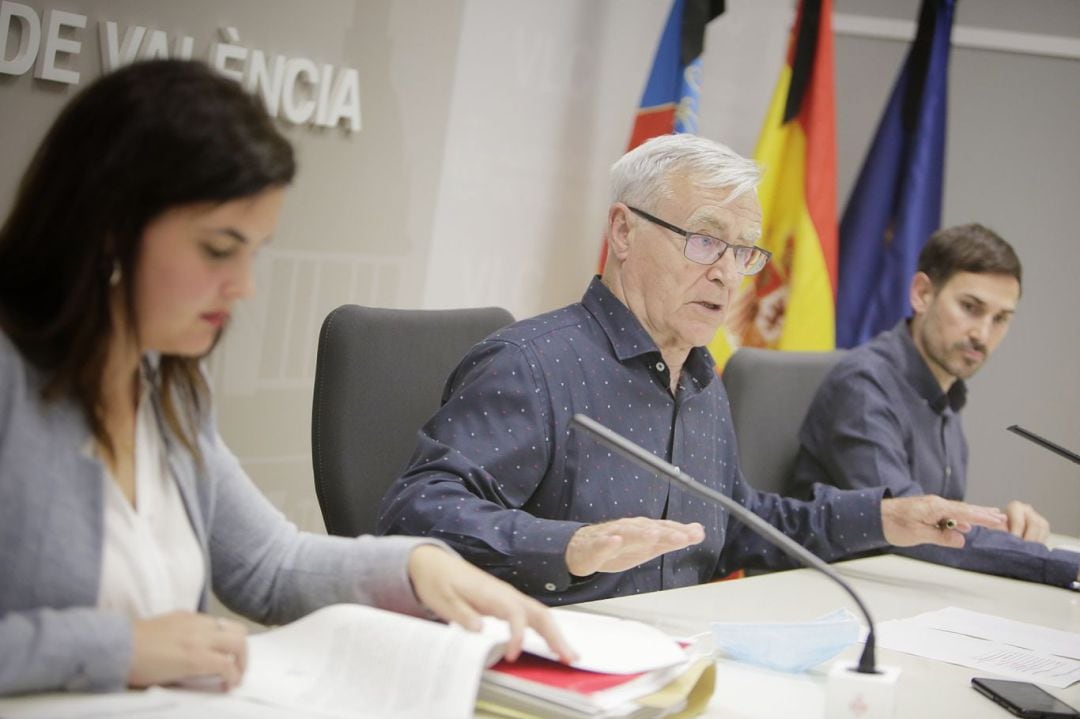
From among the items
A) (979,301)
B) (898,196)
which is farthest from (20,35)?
(898,196)

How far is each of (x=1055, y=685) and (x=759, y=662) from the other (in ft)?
1.45

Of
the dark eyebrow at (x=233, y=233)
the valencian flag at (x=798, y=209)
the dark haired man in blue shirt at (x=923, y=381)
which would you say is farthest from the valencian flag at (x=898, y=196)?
the dark eyebrow at (x=233, y=233)

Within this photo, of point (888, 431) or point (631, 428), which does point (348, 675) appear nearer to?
point (631, 428)

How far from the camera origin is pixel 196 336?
4.13 feet

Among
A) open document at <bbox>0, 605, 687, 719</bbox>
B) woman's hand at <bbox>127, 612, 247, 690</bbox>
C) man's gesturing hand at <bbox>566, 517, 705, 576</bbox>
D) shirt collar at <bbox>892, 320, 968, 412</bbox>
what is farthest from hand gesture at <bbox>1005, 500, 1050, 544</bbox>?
woman's hand at <bbox>127, 612, 247, 690</bbox>

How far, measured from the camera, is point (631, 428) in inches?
83.5

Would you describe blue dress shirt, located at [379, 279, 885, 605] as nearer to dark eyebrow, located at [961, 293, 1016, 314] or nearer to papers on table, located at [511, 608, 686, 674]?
papers on table, located at [511, 608, 686, 674]

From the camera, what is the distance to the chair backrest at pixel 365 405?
212 cm

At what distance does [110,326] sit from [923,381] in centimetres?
222

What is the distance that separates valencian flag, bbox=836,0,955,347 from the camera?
4039 mm

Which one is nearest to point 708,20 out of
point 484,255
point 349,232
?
point 484,255

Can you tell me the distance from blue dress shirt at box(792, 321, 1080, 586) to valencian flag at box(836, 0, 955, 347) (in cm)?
105

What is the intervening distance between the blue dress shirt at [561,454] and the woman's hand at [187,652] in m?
0.62

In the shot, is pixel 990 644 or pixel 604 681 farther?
pixel 990 644
